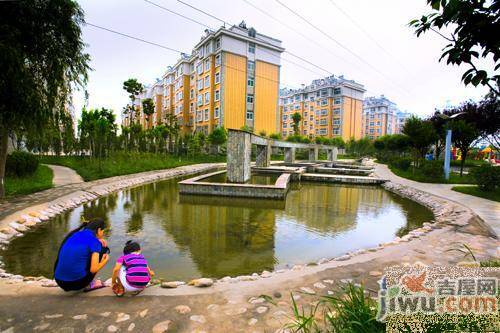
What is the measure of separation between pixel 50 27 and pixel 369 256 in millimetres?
11877

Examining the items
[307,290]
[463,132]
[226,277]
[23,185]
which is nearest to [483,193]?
[463,132]

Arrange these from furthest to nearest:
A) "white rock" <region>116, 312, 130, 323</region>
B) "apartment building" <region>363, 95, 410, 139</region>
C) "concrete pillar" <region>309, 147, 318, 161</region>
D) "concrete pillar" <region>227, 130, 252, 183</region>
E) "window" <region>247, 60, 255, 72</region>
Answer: "apartment building" <region>363, 95, 410, 139</region> → "window" <region>247, 60, 255, 72</region> → "concrete pillar" <region>309, 147, 318, 161</region> → "concrete pillar" <region>227, 130, 252, 183</region> → "white rock" <region>116, 312, 130, 323</region>

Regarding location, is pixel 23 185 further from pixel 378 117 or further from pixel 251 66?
pixel 378 117

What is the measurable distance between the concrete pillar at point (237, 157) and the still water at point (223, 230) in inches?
126

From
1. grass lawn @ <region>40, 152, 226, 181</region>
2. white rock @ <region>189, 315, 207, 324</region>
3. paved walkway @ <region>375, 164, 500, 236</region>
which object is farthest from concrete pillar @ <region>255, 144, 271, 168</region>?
white rock @ <region>189, 315, 207, 324</region>

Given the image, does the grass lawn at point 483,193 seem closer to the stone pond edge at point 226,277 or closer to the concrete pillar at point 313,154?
the stone pond edge at point 226,277

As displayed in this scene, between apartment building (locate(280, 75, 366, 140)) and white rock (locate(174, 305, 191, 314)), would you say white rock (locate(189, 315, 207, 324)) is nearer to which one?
white rock (locate(174, 305, 191, 314))

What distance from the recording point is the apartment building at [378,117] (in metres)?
87.2

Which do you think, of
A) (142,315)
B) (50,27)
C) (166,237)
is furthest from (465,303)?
(50,27)

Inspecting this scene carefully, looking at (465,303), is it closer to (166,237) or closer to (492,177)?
(166,237)

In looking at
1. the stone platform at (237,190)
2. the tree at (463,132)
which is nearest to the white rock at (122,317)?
the stone platform at (237,190)

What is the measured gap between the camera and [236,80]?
4175 centimetres

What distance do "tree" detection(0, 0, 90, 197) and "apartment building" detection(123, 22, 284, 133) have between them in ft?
101

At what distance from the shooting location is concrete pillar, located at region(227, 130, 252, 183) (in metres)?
16.0
